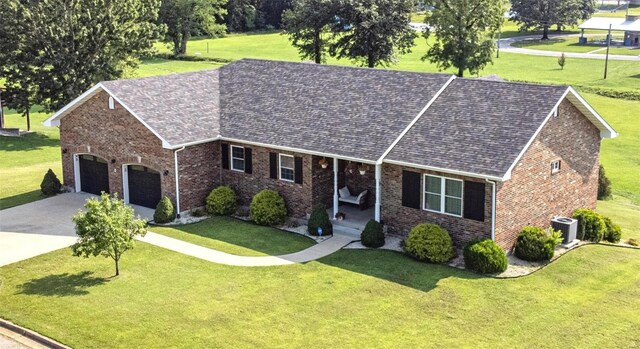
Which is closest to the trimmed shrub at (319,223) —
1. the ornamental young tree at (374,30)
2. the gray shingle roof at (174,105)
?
the gray shingle roof at (174,105)

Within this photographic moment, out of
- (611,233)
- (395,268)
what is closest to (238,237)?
(395,268)

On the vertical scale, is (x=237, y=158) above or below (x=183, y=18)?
below

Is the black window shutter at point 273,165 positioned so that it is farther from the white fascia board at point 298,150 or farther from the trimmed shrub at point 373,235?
the trimmed shrub at point 373,235

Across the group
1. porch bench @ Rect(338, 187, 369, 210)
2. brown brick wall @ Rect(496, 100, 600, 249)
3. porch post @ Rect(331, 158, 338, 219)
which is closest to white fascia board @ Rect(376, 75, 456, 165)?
porch post @ Rect(331, 158, 338, 219)

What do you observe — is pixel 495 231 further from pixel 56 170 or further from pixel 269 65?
pixel 56 170

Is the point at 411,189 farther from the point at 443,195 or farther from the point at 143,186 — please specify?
the point at 143,186

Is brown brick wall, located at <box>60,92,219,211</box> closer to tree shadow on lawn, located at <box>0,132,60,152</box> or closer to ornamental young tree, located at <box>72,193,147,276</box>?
ornamental young tree, located at <box>72,193,147,276</box>

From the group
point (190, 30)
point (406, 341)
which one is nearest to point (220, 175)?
point (406, 341)
